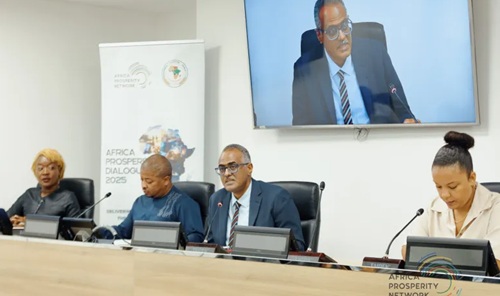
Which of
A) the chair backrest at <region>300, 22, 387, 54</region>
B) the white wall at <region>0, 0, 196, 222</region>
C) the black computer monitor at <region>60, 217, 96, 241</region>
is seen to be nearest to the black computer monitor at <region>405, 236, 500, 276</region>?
the black computer monitor at <region>60, 217, 96, 241</region>

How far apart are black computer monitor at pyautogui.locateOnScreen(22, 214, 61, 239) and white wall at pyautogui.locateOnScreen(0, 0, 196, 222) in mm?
3022

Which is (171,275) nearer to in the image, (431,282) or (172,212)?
(431,282)

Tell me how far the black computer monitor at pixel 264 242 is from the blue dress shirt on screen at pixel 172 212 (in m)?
1.40

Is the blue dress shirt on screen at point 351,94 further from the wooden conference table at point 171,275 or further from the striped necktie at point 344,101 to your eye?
the wooden conference table at point 171,275

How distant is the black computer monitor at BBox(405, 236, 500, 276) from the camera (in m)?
2.40

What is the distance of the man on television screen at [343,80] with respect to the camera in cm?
497

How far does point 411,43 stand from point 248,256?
2.46 meters

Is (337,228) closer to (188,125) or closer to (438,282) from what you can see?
(188,125)

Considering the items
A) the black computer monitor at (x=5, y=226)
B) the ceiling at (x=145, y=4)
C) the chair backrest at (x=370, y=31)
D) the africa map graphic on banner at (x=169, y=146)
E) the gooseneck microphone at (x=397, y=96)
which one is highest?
the ceiling at (x=145, y=4)

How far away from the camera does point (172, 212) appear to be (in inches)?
176

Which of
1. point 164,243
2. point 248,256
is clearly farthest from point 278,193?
point 248,256

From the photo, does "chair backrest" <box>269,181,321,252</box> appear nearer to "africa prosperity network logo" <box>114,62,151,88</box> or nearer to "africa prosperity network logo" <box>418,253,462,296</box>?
"africa prosperity network logo" <box>418,253,462,296</box>

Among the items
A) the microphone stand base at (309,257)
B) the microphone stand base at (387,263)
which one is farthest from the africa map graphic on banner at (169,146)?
the microphone stand base at (387,263)

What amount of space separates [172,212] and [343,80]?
1451mm
